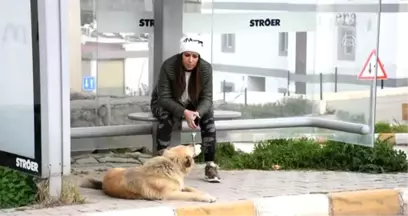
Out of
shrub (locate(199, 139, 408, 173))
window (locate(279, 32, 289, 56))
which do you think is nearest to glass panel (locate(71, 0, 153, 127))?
shrub (locate(199, 139, 408, 173))

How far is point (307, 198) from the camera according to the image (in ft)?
24.2

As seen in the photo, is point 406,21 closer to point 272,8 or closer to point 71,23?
point 272,8

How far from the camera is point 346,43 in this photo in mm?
9781

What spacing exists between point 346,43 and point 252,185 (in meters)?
2.63

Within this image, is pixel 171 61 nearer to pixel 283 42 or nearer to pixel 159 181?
pixel 159 181

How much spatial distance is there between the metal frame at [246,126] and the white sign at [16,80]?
158 cm

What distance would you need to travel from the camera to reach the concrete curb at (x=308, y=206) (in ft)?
22.1

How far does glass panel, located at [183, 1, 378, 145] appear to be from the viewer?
9477 millimetres

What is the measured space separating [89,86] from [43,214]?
2773mm

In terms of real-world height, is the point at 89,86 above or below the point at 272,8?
below

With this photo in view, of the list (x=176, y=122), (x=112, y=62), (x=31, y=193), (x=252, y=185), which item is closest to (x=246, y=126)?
(x=176, y=122)

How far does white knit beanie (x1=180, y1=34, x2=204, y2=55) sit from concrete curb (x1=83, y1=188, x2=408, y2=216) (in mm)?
2059

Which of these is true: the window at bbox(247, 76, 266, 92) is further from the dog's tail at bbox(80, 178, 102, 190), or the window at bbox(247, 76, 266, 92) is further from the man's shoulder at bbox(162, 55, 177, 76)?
the dog's tail at bbox(80, 178, 102, 190)

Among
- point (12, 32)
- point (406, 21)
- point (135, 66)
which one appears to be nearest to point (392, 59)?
point (406, 21)
